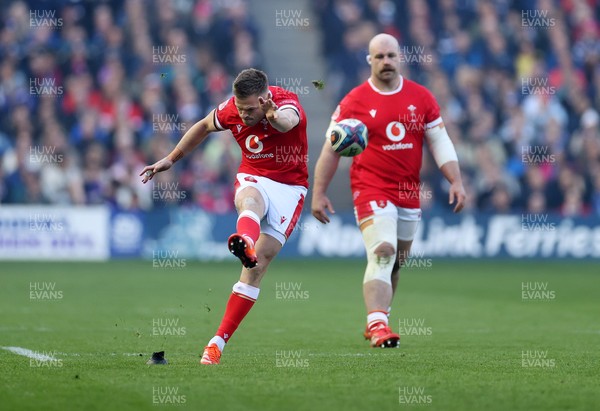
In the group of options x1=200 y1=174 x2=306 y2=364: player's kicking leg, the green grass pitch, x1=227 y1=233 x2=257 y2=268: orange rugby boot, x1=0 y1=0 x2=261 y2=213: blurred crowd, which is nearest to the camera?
the green grass pitch

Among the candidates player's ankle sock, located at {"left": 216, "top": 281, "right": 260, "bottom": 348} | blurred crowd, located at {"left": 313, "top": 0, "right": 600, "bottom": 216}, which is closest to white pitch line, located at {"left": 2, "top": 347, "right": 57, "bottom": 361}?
player's ankle sock, located at {"left": 216, "top": 281, "right": 260, "bottom": 348}

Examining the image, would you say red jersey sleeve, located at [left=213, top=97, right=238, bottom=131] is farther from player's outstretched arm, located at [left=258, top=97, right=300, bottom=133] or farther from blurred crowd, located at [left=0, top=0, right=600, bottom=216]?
blurred crowd, located at [left=0, top=0, right=600, bottom=216]

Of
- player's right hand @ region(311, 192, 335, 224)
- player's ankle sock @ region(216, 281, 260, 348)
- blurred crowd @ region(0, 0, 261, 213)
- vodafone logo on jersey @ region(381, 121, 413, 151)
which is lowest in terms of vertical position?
player's ankle sock @ region(216, 281, 260, 348)

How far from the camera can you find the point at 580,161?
24.8 m

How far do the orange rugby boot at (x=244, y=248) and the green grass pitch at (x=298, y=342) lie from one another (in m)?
0.79

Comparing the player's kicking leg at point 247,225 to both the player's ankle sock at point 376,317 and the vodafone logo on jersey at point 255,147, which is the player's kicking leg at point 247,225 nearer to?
the vodafone logo on jersey at point 255,147

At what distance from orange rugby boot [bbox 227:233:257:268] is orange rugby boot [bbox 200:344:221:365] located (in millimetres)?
785

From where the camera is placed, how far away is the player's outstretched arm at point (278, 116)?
341 inches

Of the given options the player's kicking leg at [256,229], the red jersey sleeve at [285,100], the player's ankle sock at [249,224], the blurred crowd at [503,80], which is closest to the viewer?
the player's ankle sock at [249,224]

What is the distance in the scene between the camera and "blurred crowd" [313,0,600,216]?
24.6 metres

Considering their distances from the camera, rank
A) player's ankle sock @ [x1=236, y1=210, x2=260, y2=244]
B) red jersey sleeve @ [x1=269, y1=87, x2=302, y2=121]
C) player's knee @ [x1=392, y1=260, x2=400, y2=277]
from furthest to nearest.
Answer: player's knee @ [x1=392, y1=260, x2=400, y2=277] → red jersey sleeve @ [x1=269, y1=87, x2=302, y2=121] → player's ankle sock @ [x1=236, y1=210, x2=260, y2=244]

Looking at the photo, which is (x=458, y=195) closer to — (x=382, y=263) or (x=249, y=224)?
(x=382, y=263)

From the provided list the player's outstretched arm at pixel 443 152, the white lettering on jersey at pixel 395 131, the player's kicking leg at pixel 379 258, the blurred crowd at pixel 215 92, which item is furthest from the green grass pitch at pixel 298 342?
the blurred crowd at pixel 215 92

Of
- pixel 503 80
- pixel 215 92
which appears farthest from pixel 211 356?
pixel 503 80
